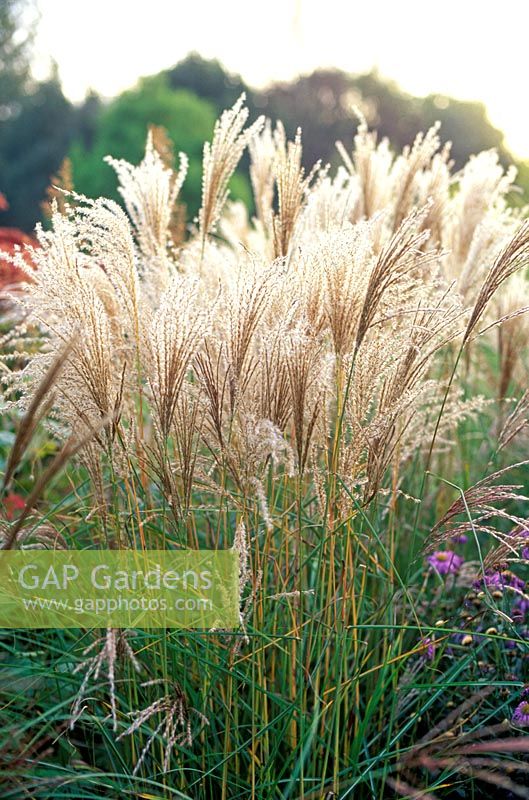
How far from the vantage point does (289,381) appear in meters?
1.90

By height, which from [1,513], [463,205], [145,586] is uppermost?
[463,205]

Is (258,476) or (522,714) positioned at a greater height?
(258,476)

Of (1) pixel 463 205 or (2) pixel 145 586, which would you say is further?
(1) pixel 463 205

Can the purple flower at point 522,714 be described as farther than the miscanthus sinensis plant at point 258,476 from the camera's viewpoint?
Yes

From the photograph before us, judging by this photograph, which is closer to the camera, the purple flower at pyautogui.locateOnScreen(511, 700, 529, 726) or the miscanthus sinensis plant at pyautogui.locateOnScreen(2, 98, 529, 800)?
the miscanthus sinensis plant at pyautogui.locateOnScreen(2, 98, 529, 800)

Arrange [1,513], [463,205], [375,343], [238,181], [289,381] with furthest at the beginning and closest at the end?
[238,181] < [463,205] < [1,513] < [375,343] < [289,381]

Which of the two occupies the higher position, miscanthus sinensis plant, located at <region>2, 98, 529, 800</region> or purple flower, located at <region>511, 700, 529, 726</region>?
miscanthus sinensis plant, located at <region>2, 98, 529, 800</region>

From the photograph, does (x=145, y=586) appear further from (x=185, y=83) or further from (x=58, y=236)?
(x=185, y=83)

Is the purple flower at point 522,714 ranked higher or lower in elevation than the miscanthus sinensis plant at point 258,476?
lower

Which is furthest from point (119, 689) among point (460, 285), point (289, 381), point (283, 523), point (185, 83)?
point (185, 83)

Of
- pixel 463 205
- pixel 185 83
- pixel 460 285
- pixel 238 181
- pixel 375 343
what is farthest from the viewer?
pixel 185 83

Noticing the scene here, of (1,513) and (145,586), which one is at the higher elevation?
(1,513)

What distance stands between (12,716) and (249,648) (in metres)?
0.69

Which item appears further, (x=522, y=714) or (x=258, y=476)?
(x=522, y=714)
